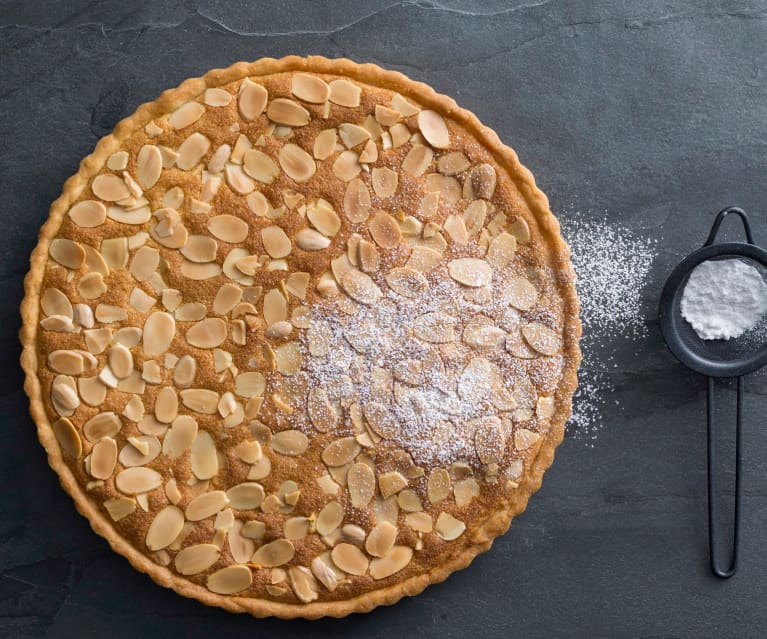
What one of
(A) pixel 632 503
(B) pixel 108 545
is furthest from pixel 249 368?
(A) pixel 632 503

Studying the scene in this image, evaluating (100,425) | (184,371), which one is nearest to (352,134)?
(184,371)

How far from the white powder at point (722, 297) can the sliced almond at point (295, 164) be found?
3.52 ft

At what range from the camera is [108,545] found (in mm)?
2104

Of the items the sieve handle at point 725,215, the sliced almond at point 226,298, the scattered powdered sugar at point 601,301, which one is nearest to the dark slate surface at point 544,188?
the scattered powdered sugar at point 601,301

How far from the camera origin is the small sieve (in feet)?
6.68

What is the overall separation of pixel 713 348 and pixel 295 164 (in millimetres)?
1256

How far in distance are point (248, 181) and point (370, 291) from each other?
409 mm

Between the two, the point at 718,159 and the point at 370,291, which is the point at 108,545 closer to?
the point at 370,291

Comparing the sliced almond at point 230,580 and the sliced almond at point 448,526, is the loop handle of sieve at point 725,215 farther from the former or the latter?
the sliced almond at point 230,580

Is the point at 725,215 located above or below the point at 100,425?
above

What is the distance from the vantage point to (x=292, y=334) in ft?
6.28

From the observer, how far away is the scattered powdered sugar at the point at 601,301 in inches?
85.6

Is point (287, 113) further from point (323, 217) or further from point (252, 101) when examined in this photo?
point (323, 217)

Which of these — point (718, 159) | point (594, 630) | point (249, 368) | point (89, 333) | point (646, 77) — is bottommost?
point (594, 630)
